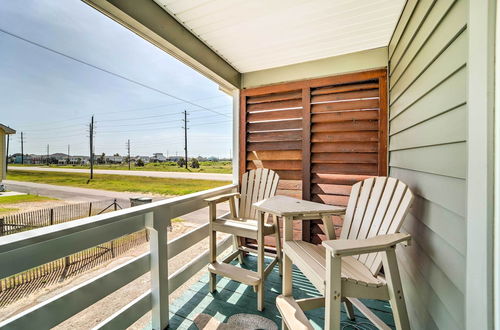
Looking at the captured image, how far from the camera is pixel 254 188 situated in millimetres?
2557

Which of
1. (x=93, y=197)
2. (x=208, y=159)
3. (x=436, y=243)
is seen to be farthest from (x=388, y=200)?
(x=93, y=197)

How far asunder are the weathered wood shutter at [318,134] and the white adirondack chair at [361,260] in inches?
27.6

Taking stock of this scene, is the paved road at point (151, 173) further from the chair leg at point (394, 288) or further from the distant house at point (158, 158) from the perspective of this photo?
the chair leg at point (394, 288)

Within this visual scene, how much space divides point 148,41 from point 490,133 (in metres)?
2.08

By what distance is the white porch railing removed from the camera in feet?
3.09

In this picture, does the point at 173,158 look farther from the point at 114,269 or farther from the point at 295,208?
the point at 295,208

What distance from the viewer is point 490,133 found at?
2.43 feet

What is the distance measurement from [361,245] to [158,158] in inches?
54.6

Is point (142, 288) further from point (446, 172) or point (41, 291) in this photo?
point (446, 172)

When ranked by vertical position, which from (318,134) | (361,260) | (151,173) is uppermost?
(318,134)

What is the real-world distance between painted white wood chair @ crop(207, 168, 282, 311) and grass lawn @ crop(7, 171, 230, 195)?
32 centimetres

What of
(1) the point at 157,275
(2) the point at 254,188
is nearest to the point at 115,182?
(1) the point at 157,275

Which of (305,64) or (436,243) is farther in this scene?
(305,64)

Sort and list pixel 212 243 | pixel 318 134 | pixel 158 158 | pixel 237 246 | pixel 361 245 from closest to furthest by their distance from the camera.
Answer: pixel 361 245
pixel 158 158
pixel 212 243
pixel 318 134
pixel 237 246
